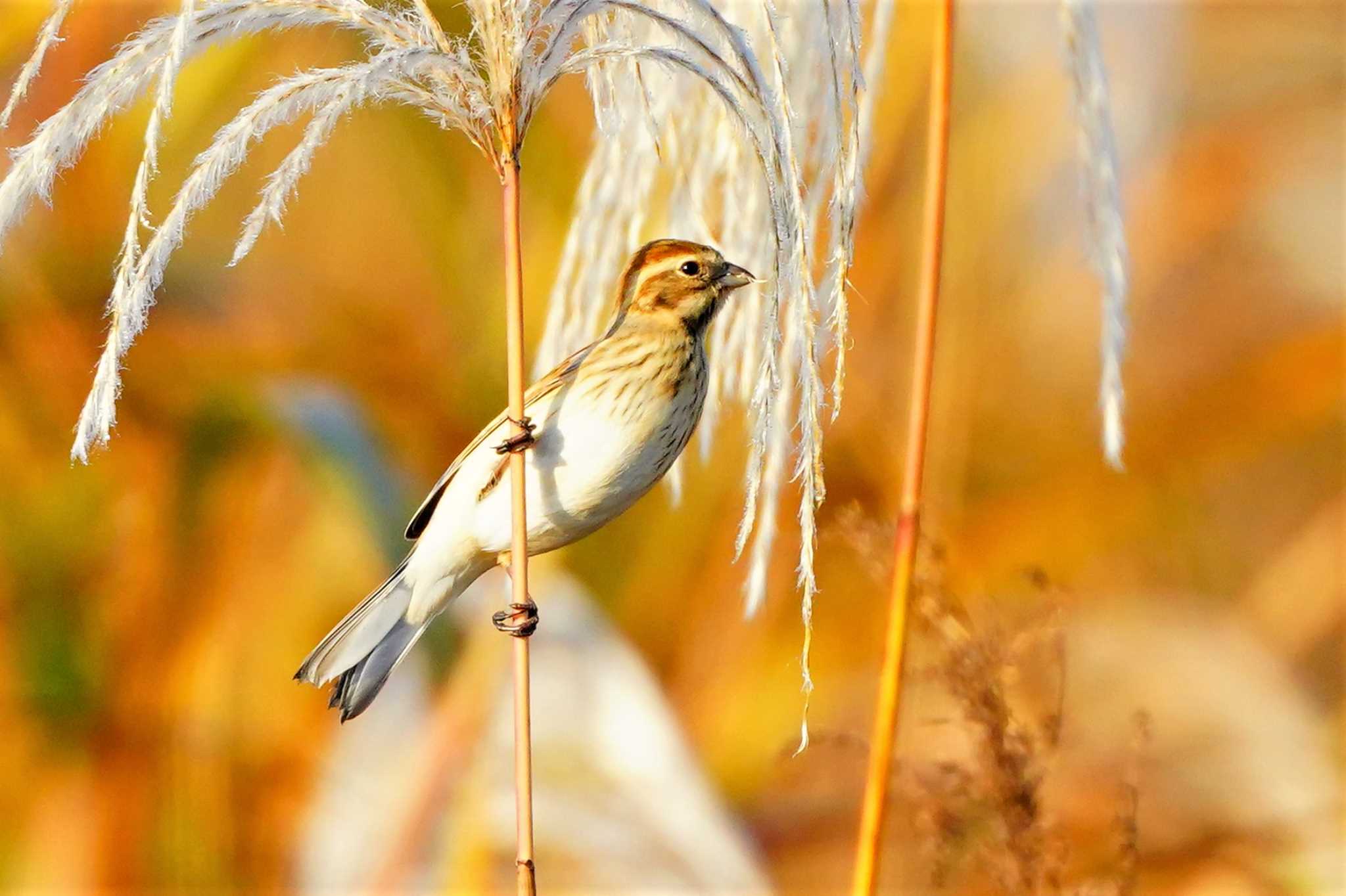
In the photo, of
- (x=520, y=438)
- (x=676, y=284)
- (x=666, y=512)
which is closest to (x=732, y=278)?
(x=676, y=284)

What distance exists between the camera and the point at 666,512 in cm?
323

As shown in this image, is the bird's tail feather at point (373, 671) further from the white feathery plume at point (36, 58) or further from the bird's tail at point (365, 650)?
the white feathery plume at point (36, 58)

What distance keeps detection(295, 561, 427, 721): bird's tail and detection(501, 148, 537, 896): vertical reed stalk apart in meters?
0.40

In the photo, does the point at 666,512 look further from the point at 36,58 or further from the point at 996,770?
the point at 36,58

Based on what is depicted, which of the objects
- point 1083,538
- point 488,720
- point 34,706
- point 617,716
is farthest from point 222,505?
point 1083,538

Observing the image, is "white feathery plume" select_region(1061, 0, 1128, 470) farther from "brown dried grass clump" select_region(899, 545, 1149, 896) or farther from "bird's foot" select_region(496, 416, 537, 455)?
"bird's foot" select_region(496, 416, 537, 455)

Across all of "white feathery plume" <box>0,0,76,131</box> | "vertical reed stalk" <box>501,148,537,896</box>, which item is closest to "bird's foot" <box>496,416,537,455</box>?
"vertical reed stalk" <box>501,148,537,896</box>

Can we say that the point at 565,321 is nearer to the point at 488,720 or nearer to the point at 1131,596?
the point at 488,720

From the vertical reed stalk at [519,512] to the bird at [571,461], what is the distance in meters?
0.34

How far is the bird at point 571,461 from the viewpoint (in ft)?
4.16

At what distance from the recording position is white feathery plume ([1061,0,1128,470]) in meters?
0.89

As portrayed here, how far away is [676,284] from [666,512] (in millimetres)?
1862

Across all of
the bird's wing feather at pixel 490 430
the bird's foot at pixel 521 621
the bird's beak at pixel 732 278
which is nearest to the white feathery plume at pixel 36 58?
the bird's foot at pixel 521 621

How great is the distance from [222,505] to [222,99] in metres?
0.89
